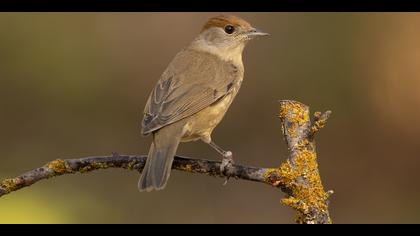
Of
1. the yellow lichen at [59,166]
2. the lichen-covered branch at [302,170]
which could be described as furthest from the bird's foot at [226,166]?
the yellow lichen at [59,166]

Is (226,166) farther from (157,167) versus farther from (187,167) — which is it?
(157,167)

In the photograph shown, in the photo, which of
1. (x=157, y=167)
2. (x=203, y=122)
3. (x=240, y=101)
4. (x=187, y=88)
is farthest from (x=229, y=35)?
(x=240, y=101)

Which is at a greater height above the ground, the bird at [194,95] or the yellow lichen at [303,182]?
the bird at [194,95]

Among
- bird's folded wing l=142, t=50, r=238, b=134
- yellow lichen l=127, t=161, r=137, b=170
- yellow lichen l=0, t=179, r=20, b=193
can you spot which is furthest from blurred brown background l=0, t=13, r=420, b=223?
yellow lichen l=0, t=179, r=20, b=193

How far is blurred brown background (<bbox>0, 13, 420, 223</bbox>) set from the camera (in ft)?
25.6

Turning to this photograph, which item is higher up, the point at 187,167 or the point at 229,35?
the point at 229,35

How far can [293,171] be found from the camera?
13.0 ft

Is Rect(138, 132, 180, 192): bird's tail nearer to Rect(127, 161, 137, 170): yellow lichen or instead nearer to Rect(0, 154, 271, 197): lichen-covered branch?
Rect(0, 154, 271, 197): lichen-covered branch

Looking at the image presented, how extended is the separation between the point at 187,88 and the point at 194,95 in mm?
114

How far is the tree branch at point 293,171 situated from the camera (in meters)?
3.78

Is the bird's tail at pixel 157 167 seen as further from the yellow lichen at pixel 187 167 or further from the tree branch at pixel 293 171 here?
the tree branch at pixel 293 171
